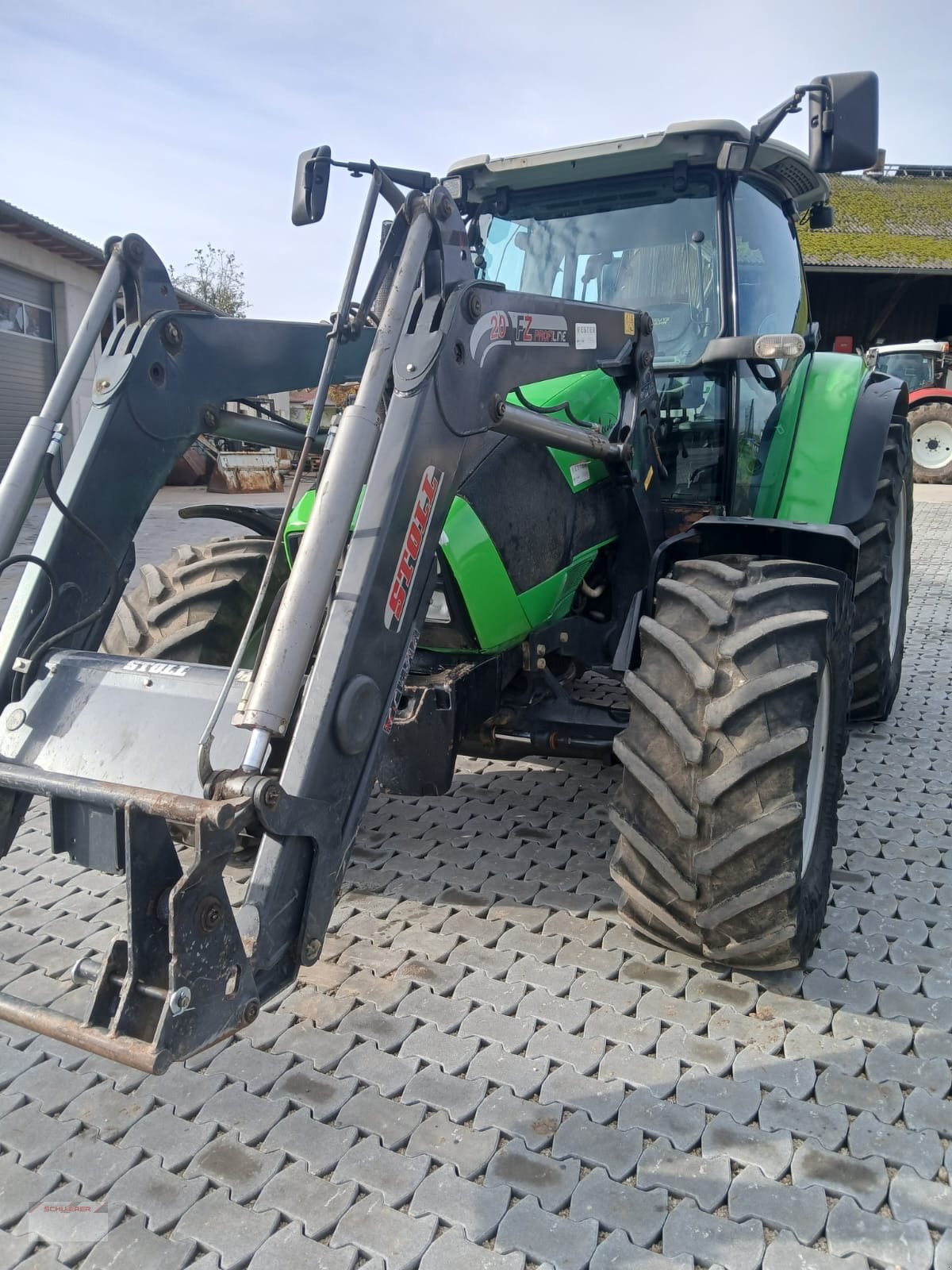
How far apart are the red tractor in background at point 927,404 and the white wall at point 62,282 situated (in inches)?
511

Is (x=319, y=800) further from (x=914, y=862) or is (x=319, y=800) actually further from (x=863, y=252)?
(x=863, y=252)

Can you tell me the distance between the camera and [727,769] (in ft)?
8.67

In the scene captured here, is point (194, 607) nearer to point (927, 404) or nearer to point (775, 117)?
point (775, 117)

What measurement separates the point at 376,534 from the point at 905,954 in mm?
2033

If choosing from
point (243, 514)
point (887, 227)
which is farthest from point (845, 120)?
point (887, 227)

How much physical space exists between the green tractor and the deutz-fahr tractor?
0.5 inches

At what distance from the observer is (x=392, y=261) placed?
8.32 feet

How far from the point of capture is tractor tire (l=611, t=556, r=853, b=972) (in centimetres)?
265

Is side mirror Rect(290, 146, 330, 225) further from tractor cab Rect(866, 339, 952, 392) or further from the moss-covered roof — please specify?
the moss-covered roof

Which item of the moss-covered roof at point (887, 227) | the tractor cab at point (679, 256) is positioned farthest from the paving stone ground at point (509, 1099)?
the moss-covered roof at point (887, 227)

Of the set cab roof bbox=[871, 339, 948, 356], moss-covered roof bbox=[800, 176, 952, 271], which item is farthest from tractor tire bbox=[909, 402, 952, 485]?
moss-covered roof bbox=[800, 176, 952, 271]

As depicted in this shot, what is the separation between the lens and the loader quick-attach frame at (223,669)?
6.22 ft

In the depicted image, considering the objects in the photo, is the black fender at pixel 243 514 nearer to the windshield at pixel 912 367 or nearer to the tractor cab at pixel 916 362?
the tractor cab at pixel 916 362

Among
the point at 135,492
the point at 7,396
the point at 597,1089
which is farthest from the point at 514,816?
the point at 7,396
